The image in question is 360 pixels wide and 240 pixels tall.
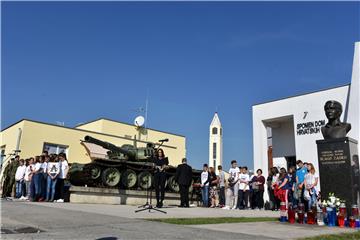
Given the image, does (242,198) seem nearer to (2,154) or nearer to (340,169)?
(340,169)

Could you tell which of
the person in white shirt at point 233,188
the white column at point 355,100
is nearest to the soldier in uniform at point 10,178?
the person in white shirt at point 233,188

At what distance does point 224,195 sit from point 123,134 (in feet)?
59.6

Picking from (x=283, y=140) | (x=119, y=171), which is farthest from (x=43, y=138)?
(x=283, y=140)

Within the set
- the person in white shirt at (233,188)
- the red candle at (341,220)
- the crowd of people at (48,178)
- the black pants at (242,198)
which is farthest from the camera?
the person in white shirt at (233,188)

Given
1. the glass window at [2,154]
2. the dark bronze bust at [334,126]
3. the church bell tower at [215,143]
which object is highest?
the church bell tower at [215,143]

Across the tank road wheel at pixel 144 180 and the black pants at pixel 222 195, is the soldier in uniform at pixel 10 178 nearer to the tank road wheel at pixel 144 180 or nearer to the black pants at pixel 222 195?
the tank road wheel at pixel 144 180

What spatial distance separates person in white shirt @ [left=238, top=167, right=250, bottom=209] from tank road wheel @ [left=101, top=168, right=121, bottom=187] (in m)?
5.45

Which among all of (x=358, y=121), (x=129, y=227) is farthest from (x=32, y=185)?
(x=358, y=121)

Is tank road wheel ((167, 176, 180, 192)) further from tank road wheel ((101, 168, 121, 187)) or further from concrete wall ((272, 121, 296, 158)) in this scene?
concrete wall ((272, 121, 296, 158))

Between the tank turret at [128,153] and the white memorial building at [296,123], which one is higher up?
the white memorial building at [296,123]

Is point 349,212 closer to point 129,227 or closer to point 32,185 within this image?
point 129,227

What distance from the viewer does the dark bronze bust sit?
31.9 feet

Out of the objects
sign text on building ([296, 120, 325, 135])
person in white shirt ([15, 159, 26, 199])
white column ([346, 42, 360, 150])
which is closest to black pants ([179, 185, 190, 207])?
person in white shirt ([15, 159, 26, 199])

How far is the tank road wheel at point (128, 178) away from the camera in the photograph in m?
17.5
